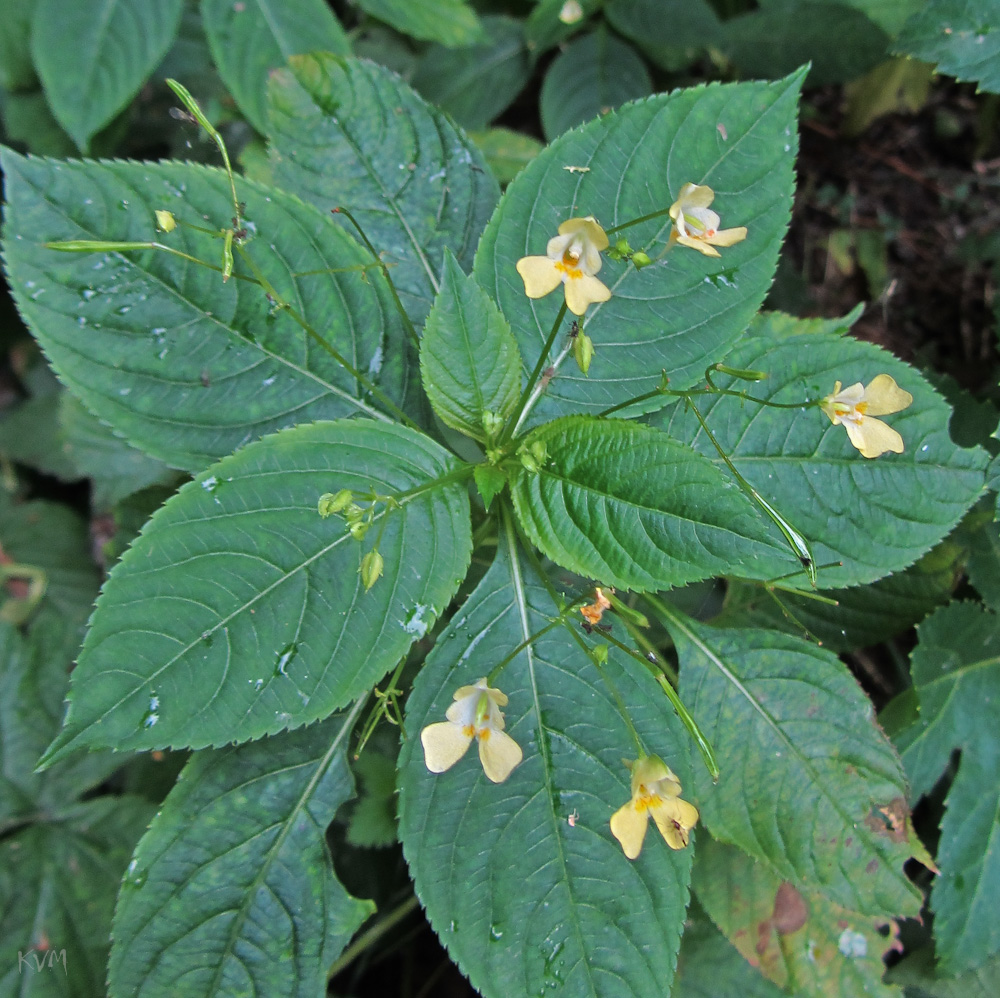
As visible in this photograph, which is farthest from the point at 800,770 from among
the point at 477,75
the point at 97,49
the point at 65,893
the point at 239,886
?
the point at 97,49

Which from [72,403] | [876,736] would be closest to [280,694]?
[876,736]

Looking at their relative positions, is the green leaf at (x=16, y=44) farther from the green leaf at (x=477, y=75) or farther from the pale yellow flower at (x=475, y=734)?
the pale yellow flower at (x=475, y=734)

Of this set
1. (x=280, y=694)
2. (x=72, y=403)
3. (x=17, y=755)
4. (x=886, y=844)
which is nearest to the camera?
(x=280, y=694)

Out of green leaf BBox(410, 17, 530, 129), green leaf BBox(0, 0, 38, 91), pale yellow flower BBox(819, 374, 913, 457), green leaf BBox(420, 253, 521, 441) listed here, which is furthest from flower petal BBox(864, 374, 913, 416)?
green leaf BBox(0, 0, 38, 91)

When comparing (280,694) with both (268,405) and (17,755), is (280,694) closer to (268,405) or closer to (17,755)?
(268,405)

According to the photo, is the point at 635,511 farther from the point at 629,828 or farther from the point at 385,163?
the point at 385,163

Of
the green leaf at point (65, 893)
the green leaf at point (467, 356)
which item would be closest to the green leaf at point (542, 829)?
the green leaf at point (467, 356)

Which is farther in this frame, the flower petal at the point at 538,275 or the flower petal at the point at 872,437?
the flower petal at the point at 872,437
